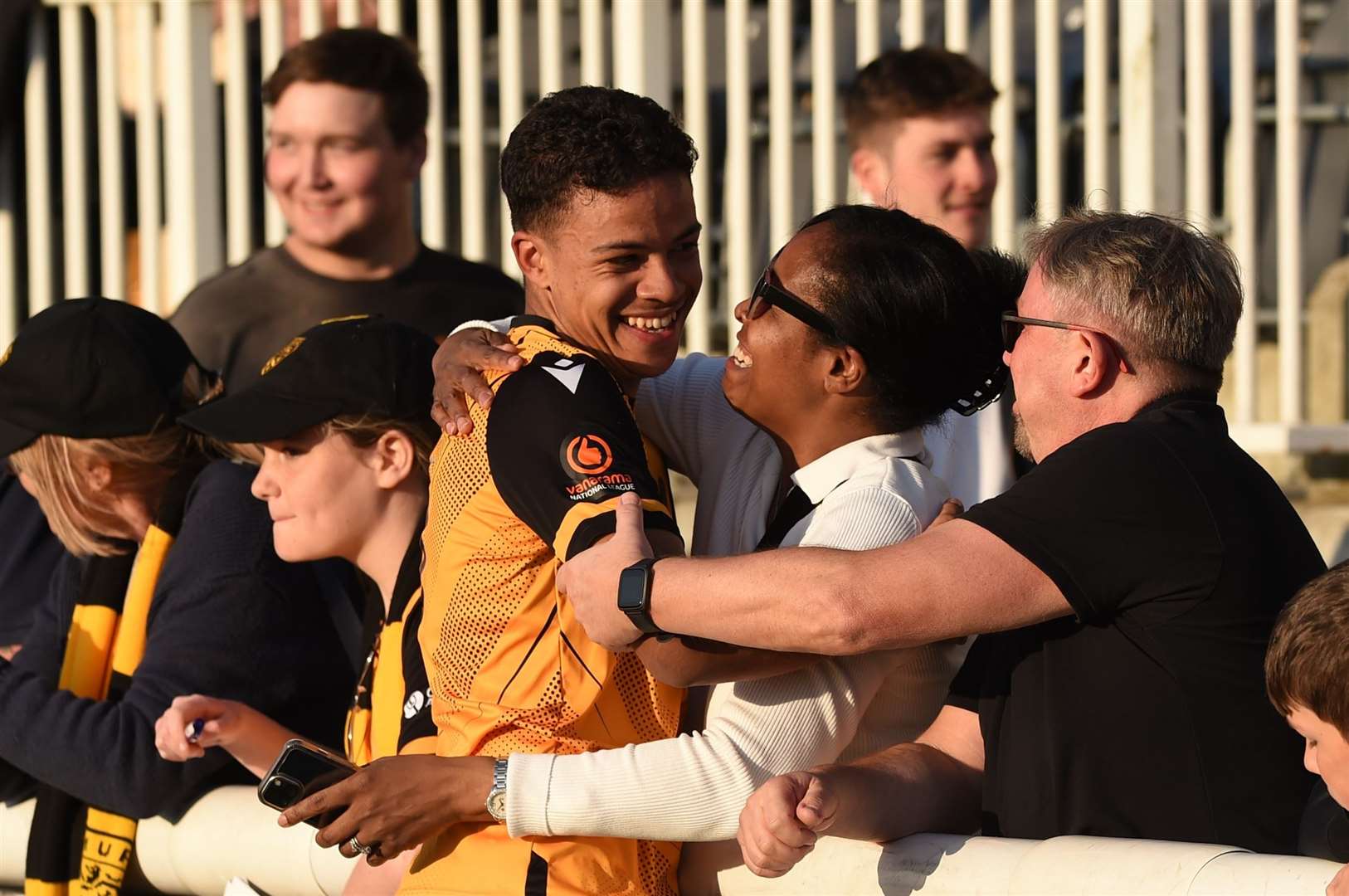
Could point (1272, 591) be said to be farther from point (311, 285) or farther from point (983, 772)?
point (311, 285)

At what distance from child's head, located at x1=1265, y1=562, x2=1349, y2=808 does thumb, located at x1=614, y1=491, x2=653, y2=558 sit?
0.76 m

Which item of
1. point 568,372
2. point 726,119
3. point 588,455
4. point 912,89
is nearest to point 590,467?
point 588,455

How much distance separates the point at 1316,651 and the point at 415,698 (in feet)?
4.29

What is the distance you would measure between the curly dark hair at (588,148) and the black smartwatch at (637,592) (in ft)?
2.06

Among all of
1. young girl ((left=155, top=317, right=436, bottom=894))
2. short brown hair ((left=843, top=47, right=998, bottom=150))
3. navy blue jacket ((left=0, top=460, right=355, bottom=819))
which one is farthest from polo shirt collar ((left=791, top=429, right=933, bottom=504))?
short brown hair ((left=843, top=47, right=998, bottom=150))

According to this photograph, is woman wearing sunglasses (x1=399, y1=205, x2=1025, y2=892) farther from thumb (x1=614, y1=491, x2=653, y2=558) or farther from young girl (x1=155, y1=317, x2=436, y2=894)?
young girl (x1=155, y1=317, x2=436, y2=894)

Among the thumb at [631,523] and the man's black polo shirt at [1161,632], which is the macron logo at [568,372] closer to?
the thumb at [631,523]

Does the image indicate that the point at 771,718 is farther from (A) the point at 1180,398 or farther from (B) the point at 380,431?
(B) the point at 380,431

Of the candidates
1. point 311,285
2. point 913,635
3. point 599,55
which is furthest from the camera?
point 599,55

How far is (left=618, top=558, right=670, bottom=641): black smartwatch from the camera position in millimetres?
2346

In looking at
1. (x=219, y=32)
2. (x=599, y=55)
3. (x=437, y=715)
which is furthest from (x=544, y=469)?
(x=219, y=32)

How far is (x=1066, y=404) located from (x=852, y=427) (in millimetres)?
327

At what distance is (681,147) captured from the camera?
277cm

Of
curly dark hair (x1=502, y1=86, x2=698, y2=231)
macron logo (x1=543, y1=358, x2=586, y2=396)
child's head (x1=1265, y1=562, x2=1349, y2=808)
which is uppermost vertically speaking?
curly dark hair (x1=502, y1=86, x2=698, y2=231)
